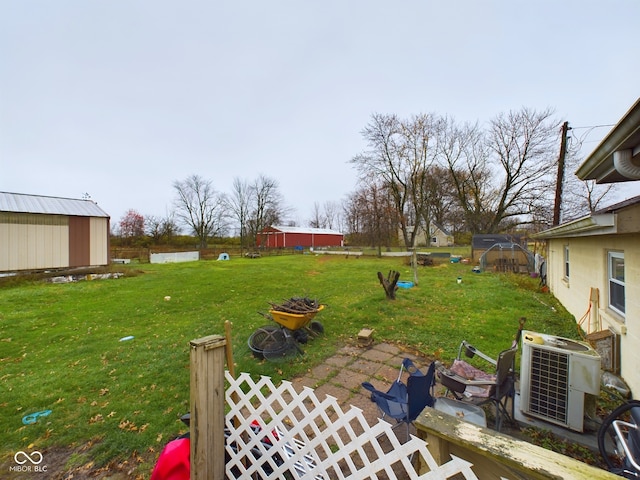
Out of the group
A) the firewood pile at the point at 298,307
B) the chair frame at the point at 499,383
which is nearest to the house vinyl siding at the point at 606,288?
the chair frame at the point at 499,383

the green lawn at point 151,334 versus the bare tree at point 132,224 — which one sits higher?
the bare tree at point 132,224

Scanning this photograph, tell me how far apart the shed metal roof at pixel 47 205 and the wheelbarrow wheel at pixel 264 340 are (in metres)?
16.5

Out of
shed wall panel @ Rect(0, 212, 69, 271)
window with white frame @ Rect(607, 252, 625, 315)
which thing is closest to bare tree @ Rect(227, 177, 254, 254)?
shed wall panel @ Rect(0, 212, 69, 271)

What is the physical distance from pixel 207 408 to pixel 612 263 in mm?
6726

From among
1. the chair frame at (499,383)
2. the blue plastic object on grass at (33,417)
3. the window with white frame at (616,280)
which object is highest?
the window with white frame at (616,280)

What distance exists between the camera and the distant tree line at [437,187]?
23516mm

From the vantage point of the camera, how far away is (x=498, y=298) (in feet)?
28.5

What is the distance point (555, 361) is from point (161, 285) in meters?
13.7

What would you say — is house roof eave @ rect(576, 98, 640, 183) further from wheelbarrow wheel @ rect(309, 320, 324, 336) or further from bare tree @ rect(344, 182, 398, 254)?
bare tree @ rect(344, 182, 398, 254)

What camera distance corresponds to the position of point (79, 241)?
15.4m

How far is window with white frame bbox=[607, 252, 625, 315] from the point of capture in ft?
14.3

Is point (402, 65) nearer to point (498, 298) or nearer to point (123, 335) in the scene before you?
point (498, 298)

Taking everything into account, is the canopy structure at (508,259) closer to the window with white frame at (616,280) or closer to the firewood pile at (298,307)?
the window with white frame at (616,280)

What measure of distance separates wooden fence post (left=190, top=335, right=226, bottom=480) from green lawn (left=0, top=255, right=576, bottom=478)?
3.27ft
